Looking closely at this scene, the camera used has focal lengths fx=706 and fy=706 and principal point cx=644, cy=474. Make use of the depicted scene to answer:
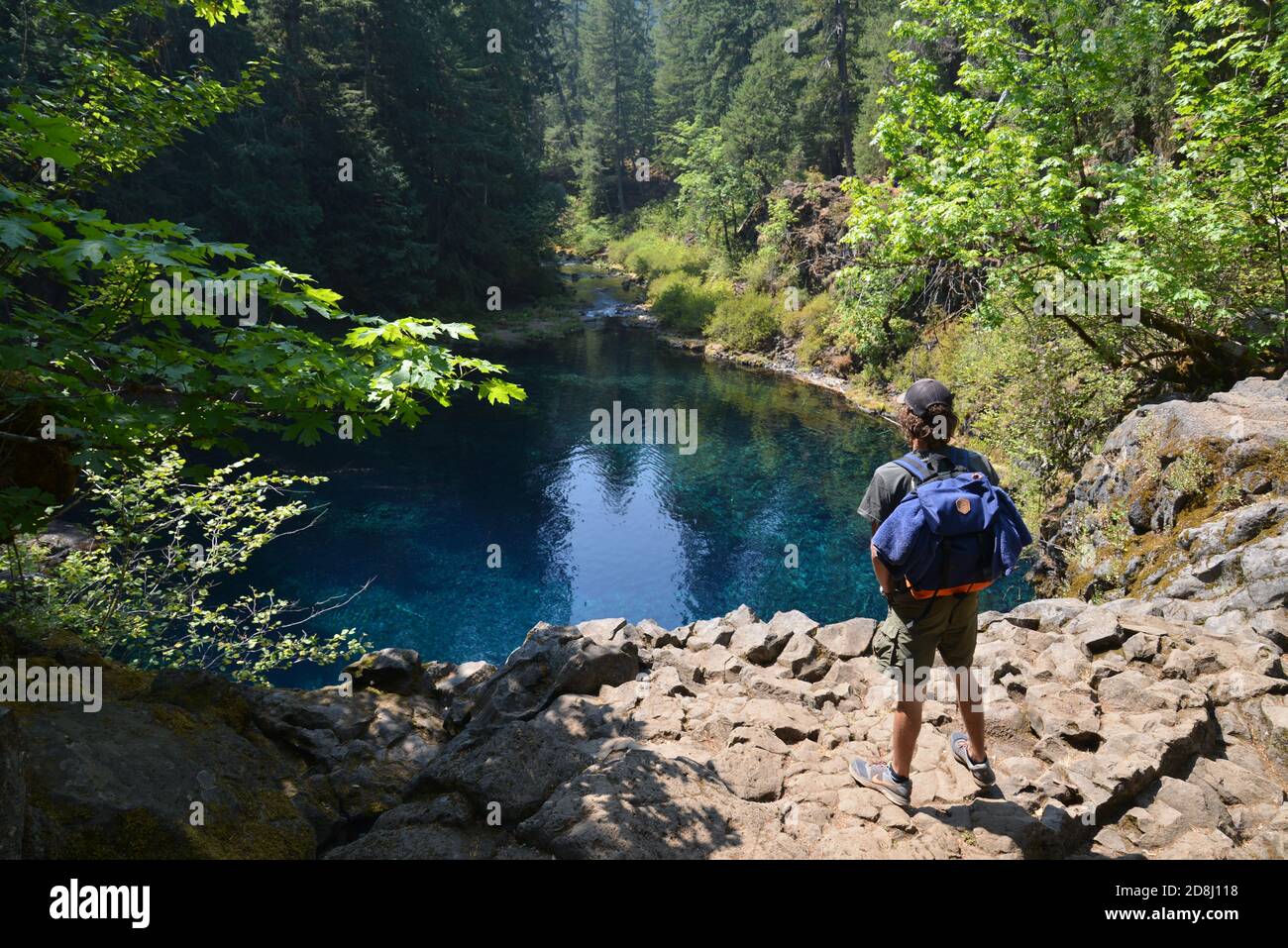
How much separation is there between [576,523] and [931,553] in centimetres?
1355

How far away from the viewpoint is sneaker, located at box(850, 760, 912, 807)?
415 centimetres

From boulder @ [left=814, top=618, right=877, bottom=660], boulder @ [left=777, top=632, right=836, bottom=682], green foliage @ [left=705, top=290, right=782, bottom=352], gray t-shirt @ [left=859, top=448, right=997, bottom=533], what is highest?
green foliage @ [left=705, top=290, right=782, bottom=352]

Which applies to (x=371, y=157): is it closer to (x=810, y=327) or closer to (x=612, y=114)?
(x=810, y=327)

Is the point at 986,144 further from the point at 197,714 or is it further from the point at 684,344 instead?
the point at 684,344

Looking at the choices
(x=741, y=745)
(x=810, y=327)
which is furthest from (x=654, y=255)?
(x=741, y=745)

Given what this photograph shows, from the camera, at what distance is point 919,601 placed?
12.5 feet

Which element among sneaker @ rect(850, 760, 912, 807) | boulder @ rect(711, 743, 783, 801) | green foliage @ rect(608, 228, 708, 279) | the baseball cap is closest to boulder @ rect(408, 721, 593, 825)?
boulder @ rect(711, 743, 783, 801)

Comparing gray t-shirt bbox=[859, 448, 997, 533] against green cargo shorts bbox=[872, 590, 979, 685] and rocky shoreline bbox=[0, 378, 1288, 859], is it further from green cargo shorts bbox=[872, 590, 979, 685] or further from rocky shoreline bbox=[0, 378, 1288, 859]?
rocky shoreline bbox=[0, 378, 1288, 859]

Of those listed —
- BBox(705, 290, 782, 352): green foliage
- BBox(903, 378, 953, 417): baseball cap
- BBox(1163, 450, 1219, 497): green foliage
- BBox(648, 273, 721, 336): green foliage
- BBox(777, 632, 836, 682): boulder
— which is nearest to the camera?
BBox(903, 378, 953, 417): baseball cap

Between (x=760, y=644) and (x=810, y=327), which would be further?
(x=810, y=327)

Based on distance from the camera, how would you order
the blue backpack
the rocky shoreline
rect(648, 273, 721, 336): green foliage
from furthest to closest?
rect(648, 273, 721, 336): green foliage, the rocky shoreline, the blue backpack

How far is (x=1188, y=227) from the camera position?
923 cm

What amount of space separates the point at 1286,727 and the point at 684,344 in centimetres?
2973
